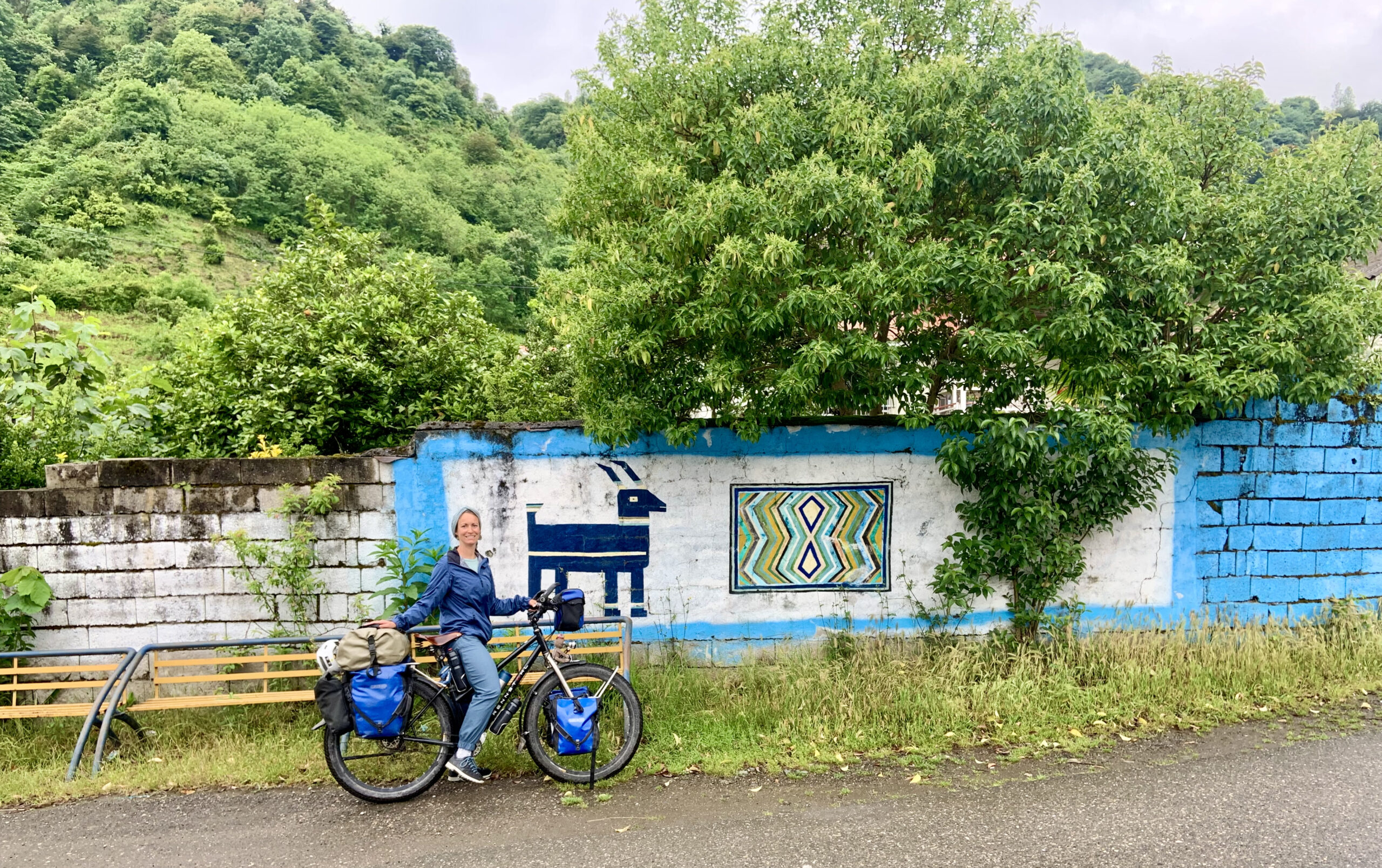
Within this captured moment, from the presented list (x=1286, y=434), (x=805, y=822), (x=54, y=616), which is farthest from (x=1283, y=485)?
(x=54, y=616)

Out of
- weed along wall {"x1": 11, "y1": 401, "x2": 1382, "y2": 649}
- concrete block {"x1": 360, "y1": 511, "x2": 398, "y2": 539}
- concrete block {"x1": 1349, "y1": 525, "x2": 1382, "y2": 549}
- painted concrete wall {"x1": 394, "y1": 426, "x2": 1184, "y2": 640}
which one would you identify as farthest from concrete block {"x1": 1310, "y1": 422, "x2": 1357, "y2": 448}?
concrete block {"x1": 360, "y1": 511, "x2": 398, "y2": 539}

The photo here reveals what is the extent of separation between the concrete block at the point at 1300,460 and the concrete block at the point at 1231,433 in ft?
0.91

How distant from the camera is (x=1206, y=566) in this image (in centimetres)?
644

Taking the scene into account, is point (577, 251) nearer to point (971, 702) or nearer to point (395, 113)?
point (971, 702)

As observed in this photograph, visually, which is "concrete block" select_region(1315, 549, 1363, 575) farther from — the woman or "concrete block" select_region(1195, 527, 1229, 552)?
the woman

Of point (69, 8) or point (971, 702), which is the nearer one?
point (971, 702)

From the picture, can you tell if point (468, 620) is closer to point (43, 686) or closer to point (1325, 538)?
point (43, 686)

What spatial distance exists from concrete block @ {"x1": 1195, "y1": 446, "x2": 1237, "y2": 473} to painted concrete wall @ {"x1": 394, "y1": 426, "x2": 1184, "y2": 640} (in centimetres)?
209

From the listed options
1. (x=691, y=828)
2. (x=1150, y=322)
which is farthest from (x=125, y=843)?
(x=1150, y=322)

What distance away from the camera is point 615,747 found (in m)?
4.80

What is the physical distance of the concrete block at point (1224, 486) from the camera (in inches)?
252

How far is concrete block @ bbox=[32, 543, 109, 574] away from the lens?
5566mm

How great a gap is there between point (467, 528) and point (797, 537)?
2.65 m

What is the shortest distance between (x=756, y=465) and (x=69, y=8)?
309 ft
